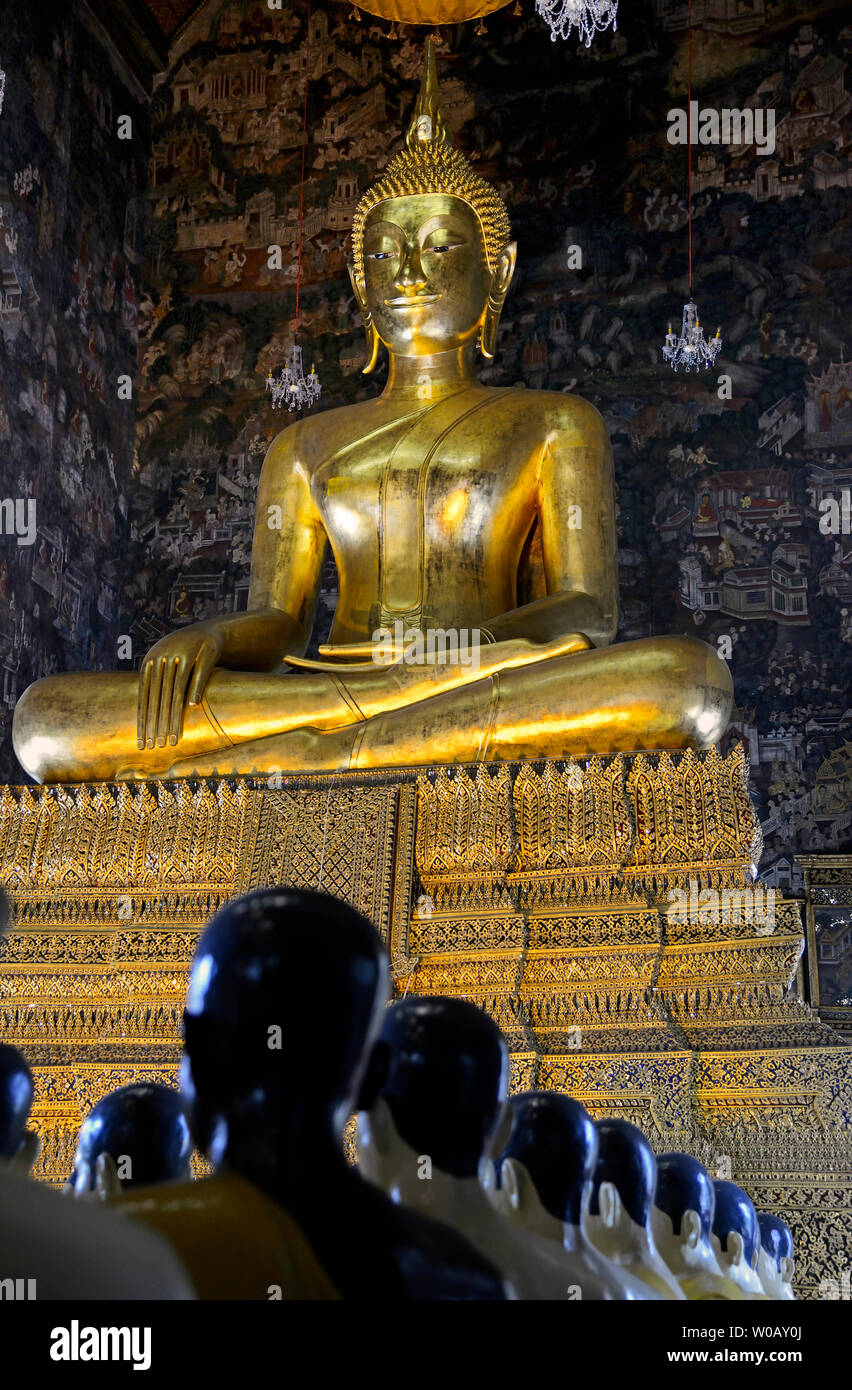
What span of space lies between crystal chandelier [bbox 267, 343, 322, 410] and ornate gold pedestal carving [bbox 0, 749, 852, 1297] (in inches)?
137

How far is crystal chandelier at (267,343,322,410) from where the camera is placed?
6.82 meters

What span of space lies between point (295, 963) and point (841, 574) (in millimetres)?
5411

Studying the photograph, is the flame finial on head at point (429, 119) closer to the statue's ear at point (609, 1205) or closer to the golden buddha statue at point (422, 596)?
the golden buddha statue at point (422, 596)

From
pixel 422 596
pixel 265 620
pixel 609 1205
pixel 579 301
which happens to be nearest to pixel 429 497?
pixel 422 596

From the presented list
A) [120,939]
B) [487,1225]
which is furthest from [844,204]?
[487,1225]

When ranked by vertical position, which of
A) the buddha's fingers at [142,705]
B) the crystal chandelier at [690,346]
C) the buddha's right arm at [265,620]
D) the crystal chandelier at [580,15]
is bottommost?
the buddha's fingers at [142,705]

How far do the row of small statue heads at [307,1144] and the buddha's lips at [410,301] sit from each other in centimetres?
403

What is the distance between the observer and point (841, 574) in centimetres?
602

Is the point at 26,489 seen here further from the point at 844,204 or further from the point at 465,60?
the point at 844,204

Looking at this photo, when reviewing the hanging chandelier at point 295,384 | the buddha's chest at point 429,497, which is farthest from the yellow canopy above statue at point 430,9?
the buddha's chest at point 429,497

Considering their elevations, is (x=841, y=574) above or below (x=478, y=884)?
above

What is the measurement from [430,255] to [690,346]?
175 cm

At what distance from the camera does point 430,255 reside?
4996 millimetres

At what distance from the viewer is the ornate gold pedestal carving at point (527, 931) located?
2.97m
